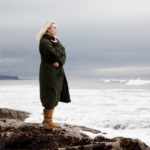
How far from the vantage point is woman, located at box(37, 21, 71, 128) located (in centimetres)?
454

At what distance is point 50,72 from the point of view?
14.9 ft

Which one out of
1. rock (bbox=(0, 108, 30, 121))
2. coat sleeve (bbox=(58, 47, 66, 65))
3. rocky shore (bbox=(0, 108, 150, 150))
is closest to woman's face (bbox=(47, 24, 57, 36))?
coat sleeve (bbox=(58, 47, 66, 65))

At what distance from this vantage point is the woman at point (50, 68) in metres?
4.54

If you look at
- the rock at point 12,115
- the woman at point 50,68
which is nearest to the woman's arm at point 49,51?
the woman at point 50,68

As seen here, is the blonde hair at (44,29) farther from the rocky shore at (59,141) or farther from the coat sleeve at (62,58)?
the rocky shore at (59,141)

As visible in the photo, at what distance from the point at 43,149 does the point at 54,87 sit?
4.77 ft

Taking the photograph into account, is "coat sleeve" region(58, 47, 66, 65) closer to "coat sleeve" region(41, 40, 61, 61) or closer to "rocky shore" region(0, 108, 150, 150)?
"coat sleeve" region(41, 40, 61, 61)

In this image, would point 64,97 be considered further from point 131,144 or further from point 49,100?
point 131,144

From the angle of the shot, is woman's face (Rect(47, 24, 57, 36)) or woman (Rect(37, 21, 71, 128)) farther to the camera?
woman's face (Rect(47, 24, 57, 36))

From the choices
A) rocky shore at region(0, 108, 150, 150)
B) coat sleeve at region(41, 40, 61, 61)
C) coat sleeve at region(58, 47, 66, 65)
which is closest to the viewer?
rocky shore at region(0, 108, 150, 150)

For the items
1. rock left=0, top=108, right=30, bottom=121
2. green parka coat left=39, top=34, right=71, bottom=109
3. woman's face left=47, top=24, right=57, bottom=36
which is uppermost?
woman's face left=47, top=24, right=57, bottom=36

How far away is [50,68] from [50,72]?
0.28 ft

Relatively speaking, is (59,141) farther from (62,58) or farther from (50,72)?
(62,58)

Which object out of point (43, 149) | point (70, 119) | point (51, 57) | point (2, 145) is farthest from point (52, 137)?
point (70, 119)
